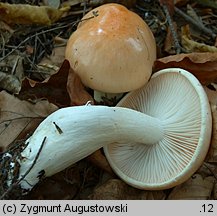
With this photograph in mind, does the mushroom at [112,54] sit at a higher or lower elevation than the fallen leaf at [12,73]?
higher

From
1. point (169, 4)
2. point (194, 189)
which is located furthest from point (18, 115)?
point (169, 4)

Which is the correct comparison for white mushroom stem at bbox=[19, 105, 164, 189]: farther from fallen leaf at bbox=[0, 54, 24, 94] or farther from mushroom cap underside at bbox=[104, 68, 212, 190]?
fallen leaf at bbox=[0, 54, 24, 94]

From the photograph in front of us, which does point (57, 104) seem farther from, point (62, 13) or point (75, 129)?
point (62, 13)

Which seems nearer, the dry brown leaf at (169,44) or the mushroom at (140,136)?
the mushroom at (140,136)

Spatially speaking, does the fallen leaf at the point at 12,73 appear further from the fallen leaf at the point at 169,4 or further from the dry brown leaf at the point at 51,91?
the fallen leaf at the point at 169,4

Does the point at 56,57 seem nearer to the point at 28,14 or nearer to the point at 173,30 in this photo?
the point at 28,14

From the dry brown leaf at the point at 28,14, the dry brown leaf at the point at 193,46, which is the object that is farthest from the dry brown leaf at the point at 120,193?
the dry brown leaf at the point at 28,14

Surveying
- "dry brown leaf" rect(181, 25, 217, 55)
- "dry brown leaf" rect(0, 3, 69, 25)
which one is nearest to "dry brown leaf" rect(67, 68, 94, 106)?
"dry brown leaf" rect(0, 3, 69, 25)
